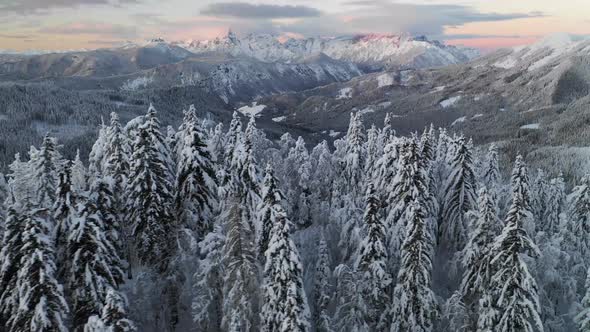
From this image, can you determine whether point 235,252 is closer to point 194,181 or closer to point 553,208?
point 194,181

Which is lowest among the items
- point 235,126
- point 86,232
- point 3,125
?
point 3,125

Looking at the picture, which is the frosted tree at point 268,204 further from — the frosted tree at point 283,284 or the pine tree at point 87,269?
the pine tree at point 87,269

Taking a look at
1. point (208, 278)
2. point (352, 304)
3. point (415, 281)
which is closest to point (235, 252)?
point (208, 278)

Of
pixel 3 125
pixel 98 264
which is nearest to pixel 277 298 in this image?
pixel 98 264

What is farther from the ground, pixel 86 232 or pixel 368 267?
pixel 86 232

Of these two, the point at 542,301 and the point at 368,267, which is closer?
the point at 368,267

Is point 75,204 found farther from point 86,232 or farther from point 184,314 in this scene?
point 184,314
